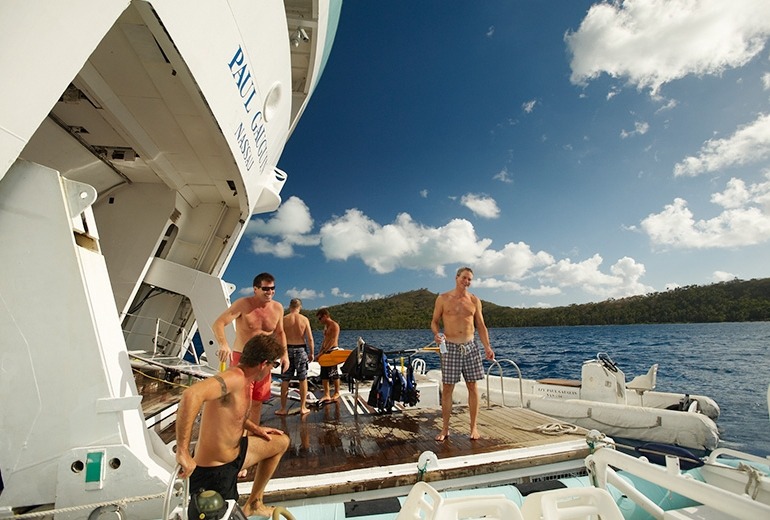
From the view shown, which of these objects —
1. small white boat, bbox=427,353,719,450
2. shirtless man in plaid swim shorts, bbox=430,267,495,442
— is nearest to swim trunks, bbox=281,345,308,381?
shirtless man in plaid swim shorts, bbox=430,267,495,442

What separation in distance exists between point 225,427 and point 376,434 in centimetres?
240

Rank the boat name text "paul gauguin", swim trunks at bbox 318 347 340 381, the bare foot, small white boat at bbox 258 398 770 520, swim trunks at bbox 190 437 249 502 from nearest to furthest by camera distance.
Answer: small white boat at bbox 258 398 770 520 < swim trunks at bbox 190 437 249 502 < the bare foot < the boat name text "paul gauguin" < swim trunks at bbox 318 347 340 381

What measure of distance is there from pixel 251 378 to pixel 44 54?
2152 millimetres

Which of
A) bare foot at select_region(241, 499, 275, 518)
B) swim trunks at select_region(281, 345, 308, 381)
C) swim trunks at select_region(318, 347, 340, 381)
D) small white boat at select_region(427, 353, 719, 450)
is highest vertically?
swim trunks at select_region(281, 345, 308, 381)

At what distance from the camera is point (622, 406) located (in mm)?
6832

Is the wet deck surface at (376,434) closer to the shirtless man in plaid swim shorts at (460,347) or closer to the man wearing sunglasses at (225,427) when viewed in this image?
the shirtless man in plaid swim shorts at (460,347)

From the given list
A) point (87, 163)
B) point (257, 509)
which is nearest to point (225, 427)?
point (257, 509)

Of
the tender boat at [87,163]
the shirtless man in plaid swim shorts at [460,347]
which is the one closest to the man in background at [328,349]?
the shirtless man in plaid swim shorts at [460,347]

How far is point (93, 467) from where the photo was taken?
2053 mm

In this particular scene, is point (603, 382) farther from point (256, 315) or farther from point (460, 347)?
point (256, 315)

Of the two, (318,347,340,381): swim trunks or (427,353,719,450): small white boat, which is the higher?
(318,347,340,381): swim trunks

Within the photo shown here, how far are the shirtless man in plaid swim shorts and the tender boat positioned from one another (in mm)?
2715

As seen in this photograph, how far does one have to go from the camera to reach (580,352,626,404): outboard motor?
727 centimetres

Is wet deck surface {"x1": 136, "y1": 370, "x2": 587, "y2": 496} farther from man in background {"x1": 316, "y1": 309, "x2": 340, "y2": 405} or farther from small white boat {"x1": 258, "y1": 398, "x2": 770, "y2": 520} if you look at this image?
small white boat {"x1": 258, "y1": 398, "x2": 770, "y2": 520}
